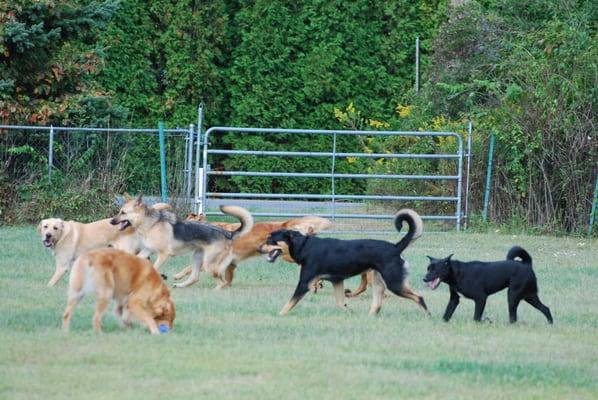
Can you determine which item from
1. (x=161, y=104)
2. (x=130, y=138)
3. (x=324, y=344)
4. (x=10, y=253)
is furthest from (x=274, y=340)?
(x=161, y=104)

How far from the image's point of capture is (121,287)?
9.89 m

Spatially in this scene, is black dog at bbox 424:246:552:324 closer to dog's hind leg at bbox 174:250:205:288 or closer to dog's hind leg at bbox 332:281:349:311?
dog's hind leg at bbox 332:281:349:311

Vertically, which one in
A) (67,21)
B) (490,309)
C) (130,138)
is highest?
(67,21)

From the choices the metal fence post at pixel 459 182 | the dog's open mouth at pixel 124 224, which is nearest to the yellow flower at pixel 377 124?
the metal fence post at pixel 459 182

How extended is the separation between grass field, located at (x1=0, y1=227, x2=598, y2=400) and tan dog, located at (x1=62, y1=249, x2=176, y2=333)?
0.62 ft

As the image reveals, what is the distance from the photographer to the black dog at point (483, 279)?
36.2ft

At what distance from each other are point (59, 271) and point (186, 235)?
1.53 m

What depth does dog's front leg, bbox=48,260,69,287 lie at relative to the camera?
13.2 m

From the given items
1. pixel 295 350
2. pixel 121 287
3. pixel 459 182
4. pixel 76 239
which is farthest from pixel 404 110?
pixel 295 350

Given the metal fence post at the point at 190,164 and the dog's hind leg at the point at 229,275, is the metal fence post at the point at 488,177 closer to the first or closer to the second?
the metal fence post at the point at 190,164

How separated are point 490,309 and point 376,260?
1563mm

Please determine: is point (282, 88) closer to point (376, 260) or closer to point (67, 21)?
point (67, 21)

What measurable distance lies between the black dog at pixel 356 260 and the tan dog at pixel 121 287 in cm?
180

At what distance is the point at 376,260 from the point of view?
11.7 m
